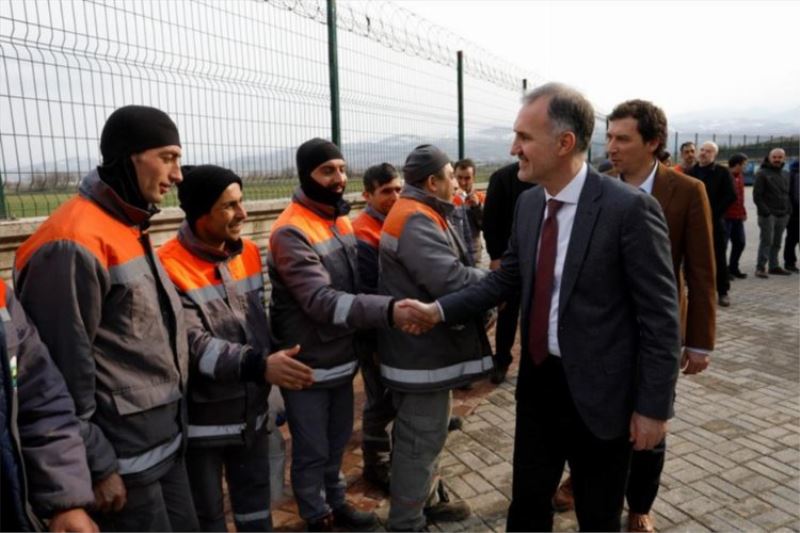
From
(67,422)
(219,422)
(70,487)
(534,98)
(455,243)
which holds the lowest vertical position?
(219,422)

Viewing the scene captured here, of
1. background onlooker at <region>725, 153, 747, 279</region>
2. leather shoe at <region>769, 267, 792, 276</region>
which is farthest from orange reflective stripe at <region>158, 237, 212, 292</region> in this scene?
leather shoe at <region>769, 267, 792, 276</region>

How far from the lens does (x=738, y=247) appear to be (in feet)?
32.6

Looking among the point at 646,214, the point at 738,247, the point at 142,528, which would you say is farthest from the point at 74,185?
the point at 738,247

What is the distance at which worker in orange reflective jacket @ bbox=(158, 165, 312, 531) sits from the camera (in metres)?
2.41

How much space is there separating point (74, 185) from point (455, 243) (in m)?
2.58

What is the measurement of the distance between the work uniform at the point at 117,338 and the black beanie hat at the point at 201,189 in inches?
13.9

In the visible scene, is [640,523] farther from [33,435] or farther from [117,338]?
[33,435]

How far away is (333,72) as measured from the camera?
20.3 feet

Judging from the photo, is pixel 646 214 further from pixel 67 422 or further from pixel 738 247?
pixel 738 247

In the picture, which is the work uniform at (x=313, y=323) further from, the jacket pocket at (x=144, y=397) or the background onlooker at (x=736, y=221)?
the background onlooker at (x=736, y=221)

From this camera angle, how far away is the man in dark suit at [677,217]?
9.27 feet

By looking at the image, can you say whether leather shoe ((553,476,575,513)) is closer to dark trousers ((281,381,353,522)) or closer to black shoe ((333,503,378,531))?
black shoe ((333,503,378,531))

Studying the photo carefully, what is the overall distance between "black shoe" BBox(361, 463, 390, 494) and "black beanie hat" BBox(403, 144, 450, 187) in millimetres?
1856

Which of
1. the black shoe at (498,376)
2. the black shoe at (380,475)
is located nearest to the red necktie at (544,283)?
the black shoe at (380,475)
